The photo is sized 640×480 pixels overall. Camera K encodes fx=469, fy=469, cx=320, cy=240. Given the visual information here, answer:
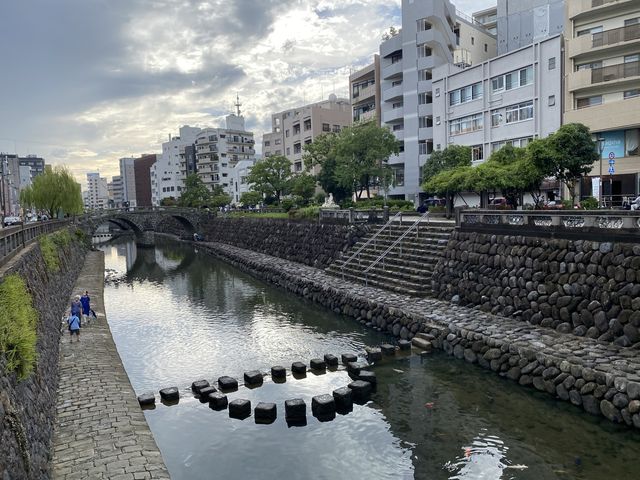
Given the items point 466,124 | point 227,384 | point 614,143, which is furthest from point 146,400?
point 466,124

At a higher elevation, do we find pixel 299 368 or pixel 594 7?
pixel 594 7

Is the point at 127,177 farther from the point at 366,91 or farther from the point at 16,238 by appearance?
the point at 16,238

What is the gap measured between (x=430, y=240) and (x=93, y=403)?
18615 millimetres

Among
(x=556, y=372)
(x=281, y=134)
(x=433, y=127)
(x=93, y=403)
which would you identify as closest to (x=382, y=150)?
(x=433, y=127)

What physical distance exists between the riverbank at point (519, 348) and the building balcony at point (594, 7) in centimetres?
2688

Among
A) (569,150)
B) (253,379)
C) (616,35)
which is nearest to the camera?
(253,379)

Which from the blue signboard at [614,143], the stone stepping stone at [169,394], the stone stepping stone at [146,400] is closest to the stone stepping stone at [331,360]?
the stone stepping stone at [169,394]

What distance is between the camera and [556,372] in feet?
43.0

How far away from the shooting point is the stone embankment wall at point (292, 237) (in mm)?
33438

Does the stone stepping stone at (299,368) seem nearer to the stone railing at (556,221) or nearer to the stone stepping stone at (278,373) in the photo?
the stone stepping stone at (278,373)

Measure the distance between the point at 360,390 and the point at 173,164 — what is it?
4868 inches

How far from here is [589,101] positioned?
35.1 metres

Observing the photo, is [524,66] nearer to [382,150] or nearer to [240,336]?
[382,150]

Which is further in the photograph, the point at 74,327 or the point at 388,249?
the point at 388,249
